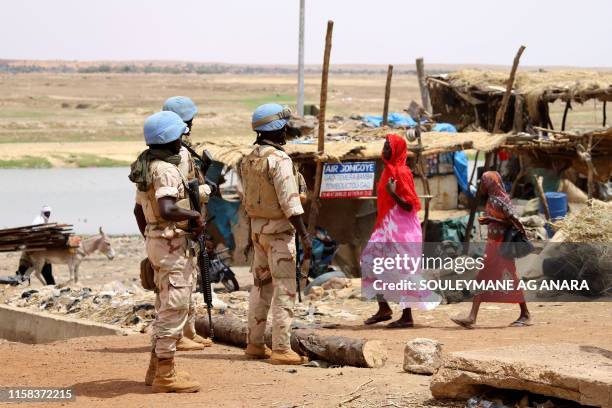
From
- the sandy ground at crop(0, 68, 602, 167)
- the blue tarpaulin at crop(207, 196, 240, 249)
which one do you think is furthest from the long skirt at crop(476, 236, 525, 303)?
the sandy ground at crop(0, 68, 602, 167)

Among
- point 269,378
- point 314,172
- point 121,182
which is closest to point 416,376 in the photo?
point 269,378

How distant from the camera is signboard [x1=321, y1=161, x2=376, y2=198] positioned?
14.2m

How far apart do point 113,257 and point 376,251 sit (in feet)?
31.8

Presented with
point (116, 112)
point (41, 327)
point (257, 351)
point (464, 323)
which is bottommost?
point (116, 112)

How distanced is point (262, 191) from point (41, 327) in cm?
431

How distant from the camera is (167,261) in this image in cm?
654

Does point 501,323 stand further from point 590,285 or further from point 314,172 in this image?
point 314,172

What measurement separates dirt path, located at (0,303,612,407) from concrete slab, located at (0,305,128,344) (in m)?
1.02

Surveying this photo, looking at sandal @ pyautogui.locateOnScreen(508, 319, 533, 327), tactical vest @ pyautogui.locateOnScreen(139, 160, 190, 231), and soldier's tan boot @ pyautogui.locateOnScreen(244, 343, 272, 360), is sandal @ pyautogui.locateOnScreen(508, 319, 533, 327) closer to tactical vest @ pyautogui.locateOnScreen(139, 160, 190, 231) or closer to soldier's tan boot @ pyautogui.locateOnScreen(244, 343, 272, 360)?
soldier's tan boot @ pyautogui.locateOnScreen(244, 343, 272, 360)

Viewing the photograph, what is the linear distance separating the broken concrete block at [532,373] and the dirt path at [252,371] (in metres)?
0.20

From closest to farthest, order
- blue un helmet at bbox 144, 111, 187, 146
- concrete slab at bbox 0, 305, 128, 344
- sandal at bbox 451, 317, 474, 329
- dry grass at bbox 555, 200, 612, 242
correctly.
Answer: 1. blue un helmet at bbox 144, 111, 187, 146
2. sandal at bbox 451, 317, 474, 329
3. concrete slab at bbox 0, 305, 128, 344
4. dry grass at bbox 555, 200, 612, 242

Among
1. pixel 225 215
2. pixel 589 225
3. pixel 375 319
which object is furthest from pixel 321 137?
pixel 375 319

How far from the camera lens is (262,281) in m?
7.66

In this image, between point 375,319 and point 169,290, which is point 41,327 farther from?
point 169,290
